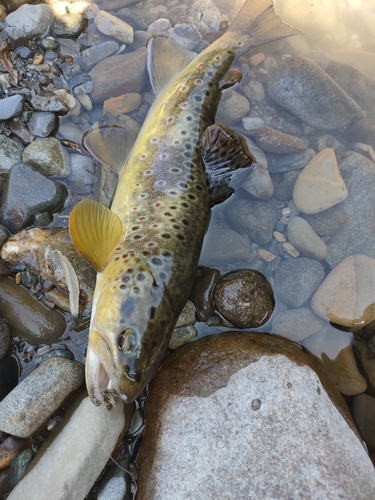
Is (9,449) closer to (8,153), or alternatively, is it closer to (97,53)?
(8,153)

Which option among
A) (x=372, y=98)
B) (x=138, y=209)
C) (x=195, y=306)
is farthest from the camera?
(x=372, y=98)

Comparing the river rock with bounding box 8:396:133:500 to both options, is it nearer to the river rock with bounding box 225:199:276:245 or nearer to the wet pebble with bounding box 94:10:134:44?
the river rock with bounding box 225:199:276:245

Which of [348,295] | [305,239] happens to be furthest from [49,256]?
[348,295]

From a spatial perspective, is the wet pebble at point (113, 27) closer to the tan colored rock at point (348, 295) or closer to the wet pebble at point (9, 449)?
the tan colored rock at point (348, 295)

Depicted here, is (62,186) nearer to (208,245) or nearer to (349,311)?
(208,245)

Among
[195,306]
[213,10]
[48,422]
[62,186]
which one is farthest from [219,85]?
[48,422]

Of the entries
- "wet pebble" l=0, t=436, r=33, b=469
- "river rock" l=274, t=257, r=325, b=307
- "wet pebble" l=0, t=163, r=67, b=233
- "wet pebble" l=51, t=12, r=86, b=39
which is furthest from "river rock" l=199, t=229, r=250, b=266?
"wet pebble" l=51, t=12, r=86, b=39

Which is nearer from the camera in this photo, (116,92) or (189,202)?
(189,202)
